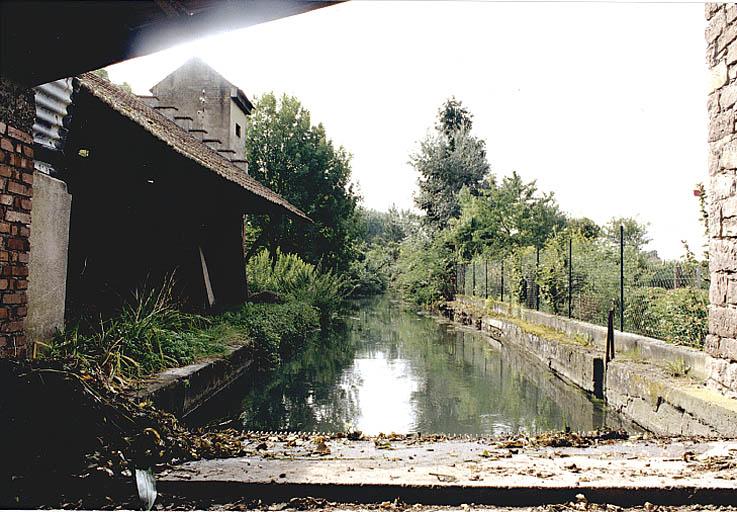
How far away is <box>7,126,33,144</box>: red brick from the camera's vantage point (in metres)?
3.73

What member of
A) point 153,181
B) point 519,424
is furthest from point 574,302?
point 153,181

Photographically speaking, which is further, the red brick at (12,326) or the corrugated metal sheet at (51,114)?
the corrugated metal sheet at (51,114)

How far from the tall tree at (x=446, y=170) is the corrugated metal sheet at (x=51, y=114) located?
27.0 meters

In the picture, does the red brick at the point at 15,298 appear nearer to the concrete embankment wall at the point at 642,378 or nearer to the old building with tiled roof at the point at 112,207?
the old building with tiled roof at the point at 112,207

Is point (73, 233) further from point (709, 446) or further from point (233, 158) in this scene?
point (233, 158)

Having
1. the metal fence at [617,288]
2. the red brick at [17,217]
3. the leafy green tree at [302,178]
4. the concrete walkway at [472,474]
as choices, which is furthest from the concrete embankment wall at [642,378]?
the leafy green tree at [302,178]

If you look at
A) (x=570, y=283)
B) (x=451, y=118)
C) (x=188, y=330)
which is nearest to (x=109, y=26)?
(x=188, y=330)

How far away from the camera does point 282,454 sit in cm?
356

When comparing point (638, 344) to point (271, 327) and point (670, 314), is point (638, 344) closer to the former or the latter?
point (670, 314)

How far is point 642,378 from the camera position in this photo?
252 inches

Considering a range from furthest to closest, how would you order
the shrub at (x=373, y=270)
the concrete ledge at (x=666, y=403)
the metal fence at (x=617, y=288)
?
the shrub at (x=373, y=270)
the metal fence at (x=617, y=288)
the concrete ledge at (x=666, y=403)

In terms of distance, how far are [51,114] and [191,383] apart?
2943mm

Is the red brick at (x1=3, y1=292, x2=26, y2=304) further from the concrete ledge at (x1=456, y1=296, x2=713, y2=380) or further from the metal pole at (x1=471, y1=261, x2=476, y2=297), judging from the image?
the metal pole at (x1=471, y1=261, x2=476, y2=297)

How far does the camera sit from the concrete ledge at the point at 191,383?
5207 mm
